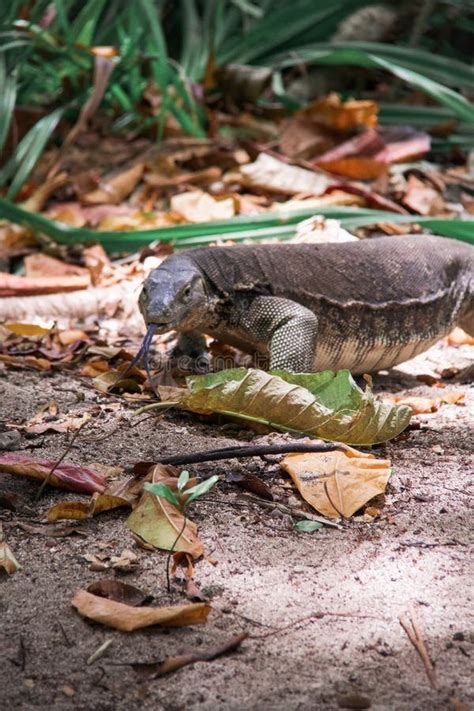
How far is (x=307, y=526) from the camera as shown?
236 centimetres

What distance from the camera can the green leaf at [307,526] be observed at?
92.4 inches

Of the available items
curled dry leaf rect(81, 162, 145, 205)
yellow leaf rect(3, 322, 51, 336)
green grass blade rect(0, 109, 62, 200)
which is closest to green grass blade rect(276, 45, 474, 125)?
curled dry leaf rect(81, 162, 145, 205)

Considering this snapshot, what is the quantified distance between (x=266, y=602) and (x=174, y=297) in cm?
151

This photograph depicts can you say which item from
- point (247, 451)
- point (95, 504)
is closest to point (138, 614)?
point (95, 504)

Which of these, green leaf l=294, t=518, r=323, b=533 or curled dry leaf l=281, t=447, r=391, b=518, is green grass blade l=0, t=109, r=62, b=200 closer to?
curled dry leaf l=281, t=447, r=391, b=518

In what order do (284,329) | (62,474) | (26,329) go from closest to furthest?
(62,474) < (284,329) < (26,329)

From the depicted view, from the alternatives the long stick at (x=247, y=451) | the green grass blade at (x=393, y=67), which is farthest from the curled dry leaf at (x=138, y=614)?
the green grass blade at (x=393, y=67)

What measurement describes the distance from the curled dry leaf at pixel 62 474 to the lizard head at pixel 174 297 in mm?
878

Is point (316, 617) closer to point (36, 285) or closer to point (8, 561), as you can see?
point (8, 561)

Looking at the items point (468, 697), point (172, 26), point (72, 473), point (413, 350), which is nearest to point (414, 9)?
point (172, 26)

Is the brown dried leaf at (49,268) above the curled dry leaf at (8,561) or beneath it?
beneath

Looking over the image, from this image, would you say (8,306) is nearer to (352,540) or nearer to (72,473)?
(72,473)

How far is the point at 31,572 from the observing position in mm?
2104

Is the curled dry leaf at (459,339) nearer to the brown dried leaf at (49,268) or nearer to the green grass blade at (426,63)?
the brown dried leaf at (49,268)
